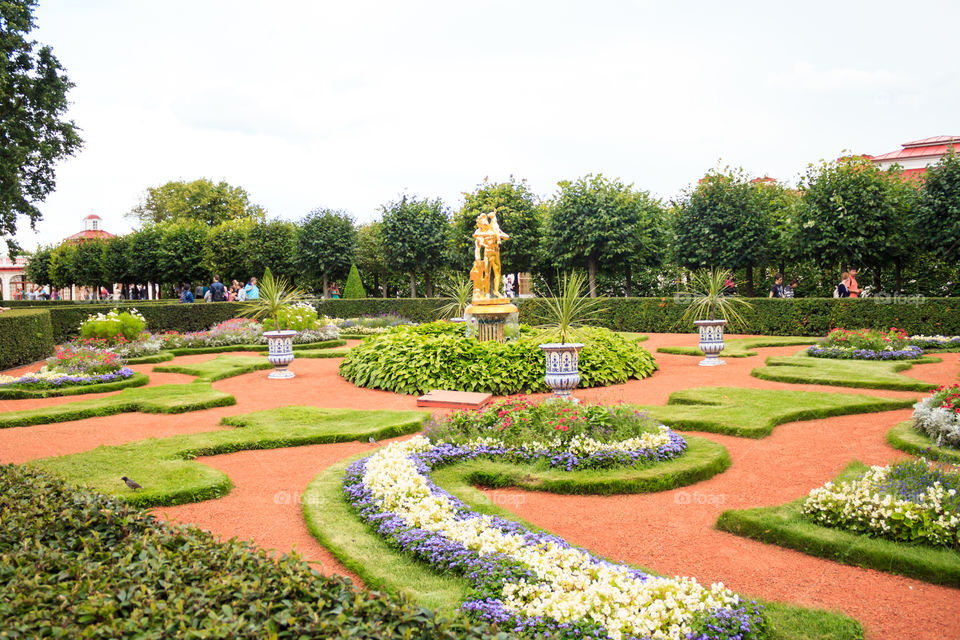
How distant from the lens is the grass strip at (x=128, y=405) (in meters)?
8.99

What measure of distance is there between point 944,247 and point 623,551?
56.4 feet

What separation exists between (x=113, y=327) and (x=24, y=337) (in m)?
1.84

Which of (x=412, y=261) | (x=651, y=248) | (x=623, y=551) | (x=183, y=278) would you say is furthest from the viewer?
(x=183, y=278)

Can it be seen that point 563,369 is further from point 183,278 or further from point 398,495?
point 183,278

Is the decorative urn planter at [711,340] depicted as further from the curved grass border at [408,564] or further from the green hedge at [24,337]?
the green hedge at [24,337]

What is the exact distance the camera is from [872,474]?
514 centimetres

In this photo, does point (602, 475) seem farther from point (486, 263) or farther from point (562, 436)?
point (486, 263)

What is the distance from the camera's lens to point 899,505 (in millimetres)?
4430

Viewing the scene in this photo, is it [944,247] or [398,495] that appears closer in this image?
[398,495]

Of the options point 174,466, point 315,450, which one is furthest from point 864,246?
point 174,466

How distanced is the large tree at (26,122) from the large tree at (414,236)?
12.7 metres

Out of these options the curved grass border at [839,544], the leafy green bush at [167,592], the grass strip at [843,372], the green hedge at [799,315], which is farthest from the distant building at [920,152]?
the leafy green bush at [167,592]

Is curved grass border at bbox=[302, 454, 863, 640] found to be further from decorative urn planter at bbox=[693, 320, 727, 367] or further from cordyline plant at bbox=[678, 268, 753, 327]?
cordyline plant at bbox=[678, 268, 753, 327]

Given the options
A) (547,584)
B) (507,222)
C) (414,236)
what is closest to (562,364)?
(547,584)
